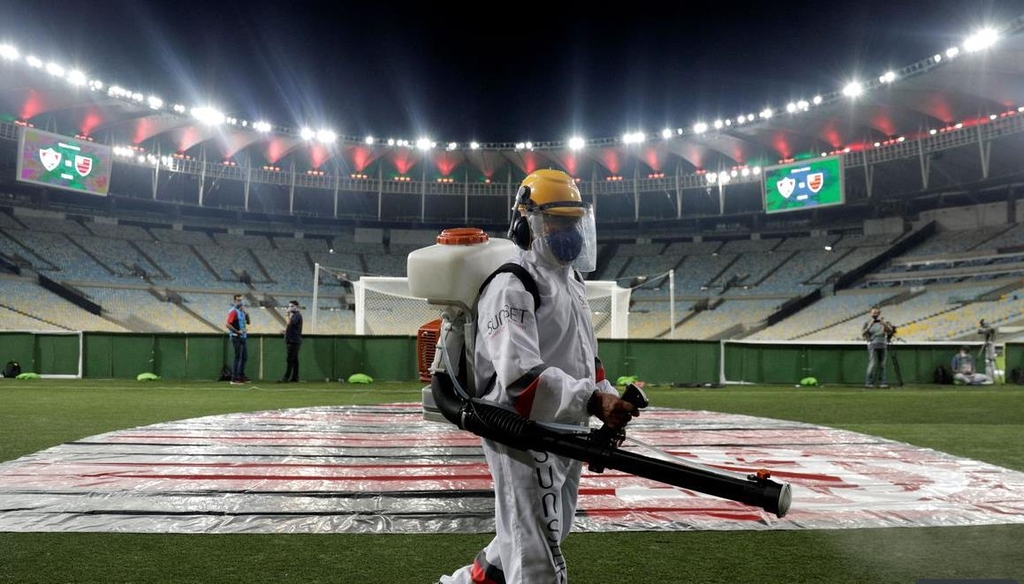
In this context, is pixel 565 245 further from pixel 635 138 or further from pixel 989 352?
pixel 635 138

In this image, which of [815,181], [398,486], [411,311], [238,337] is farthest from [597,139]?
[398,486]

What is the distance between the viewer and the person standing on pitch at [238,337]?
46.7ft

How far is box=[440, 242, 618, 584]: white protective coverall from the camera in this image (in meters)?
2.07

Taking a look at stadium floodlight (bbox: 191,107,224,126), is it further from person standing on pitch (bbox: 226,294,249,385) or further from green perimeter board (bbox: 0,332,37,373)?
person standing on pitch (bbox: 226,294,249,385)

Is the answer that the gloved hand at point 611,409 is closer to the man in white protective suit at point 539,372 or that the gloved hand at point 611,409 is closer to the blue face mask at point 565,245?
the man in white protective suit at point 539,372

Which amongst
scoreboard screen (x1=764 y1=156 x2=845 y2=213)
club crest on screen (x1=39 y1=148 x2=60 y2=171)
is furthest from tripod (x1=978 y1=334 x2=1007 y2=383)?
club crest on screen (x1=39 y1=148 x2=60 y2=171)

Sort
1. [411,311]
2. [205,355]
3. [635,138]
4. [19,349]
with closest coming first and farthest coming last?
[205,355]
[19,349]
[411,311]
[635,138]

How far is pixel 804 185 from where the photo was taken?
37938 mm

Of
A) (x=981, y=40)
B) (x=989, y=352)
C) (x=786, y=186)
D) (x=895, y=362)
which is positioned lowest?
(x=895, y=362)

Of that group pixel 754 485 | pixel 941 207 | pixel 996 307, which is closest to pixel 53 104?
pixel 754 485

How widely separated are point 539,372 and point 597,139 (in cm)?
4610

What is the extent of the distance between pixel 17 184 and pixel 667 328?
3923 centimetres

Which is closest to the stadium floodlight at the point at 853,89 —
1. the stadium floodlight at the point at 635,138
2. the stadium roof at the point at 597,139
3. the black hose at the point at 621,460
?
the stadium roof at the point at 597,139

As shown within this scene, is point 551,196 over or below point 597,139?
below
